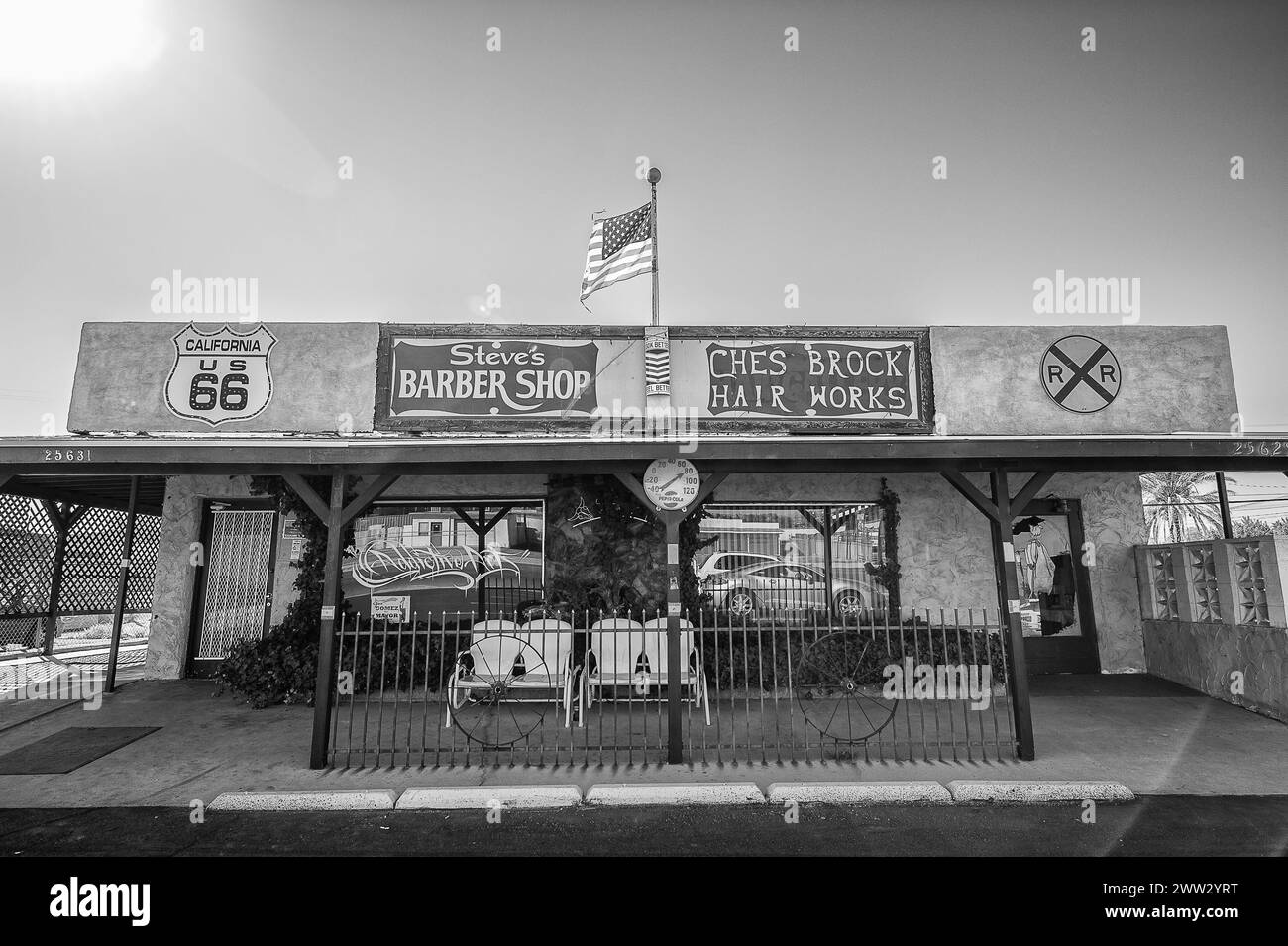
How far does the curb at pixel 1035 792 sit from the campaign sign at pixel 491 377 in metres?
6.32

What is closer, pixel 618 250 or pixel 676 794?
pixel 676 794

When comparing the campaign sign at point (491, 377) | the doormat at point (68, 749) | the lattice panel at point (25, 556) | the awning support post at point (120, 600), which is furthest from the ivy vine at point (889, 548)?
the lattice panel at point (25, 556)

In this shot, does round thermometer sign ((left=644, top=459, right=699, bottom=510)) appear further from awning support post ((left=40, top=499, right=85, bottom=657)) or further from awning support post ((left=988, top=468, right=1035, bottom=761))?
awning support post ((left=40, top=499, right=85, bottom=657))

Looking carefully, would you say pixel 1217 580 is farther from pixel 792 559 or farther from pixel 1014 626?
pixel 792 559

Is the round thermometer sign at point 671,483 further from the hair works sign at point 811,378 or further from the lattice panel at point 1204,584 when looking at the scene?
the lattice panel at point 1204,584

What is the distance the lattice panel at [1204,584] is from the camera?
27.2ft

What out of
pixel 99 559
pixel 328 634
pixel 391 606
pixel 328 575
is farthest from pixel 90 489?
pixel 328 634

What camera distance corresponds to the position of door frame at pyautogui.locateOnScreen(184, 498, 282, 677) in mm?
9742

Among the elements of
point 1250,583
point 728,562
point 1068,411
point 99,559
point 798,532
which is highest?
point 1068,411

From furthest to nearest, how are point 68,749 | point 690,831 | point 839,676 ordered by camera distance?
point 839,676, point 68,749, point 690,831

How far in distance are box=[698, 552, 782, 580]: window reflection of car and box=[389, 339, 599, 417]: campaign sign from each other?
278 cm

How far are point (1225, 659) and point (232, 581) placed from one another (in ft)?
43.6

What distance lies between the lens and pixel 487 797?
203 inches

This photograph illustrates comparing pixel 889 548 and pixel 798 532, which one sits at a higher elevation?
pixel 798 532
